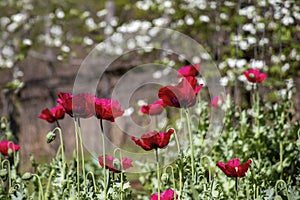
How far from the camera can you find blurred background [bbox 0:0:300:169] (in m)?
3.84

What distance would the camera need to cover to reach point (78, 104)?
1.42 meters

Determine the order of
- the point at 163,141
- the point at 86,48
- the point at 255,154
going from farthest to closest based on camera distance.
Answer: the point at 86,48 < the point at 255,154 < the point at 163,141

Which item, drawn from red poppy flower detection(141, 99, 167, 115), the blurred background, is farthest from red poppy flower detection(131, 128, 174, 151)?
the blurred background

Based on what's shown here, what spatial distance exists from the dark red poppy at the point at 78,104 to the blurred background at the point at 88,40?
2.02 m

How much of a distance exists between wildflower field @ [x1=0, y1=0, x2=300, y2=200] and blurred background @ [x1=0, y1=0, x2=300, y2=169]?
→ 2 cm

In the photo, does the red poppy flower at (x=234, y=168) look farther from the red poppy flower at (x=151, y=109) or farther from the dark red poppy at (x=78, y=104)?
the red poppy flower at (x=151, y=109)

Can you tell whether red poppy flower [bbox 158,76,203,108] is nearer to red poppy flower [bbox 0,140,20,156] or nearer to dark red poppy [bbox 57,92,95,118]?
dark red poppy [bbox 57,92,95,118]

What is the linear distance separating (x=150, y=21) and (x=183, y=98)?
4.12 meters

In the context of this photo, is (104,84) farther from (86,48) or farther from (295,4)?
(295,4)

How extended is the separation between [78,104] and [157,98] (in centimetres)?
300

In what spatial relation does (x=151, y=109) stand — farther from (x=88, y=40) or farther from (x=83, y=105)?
(x=88, y=40)

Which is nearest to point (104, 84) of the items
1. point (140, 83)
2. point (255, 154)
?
point (140, 83)

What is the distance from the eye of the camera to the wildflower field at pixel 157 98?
5.15 ft

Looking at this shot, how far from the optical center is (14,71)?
5.32m
